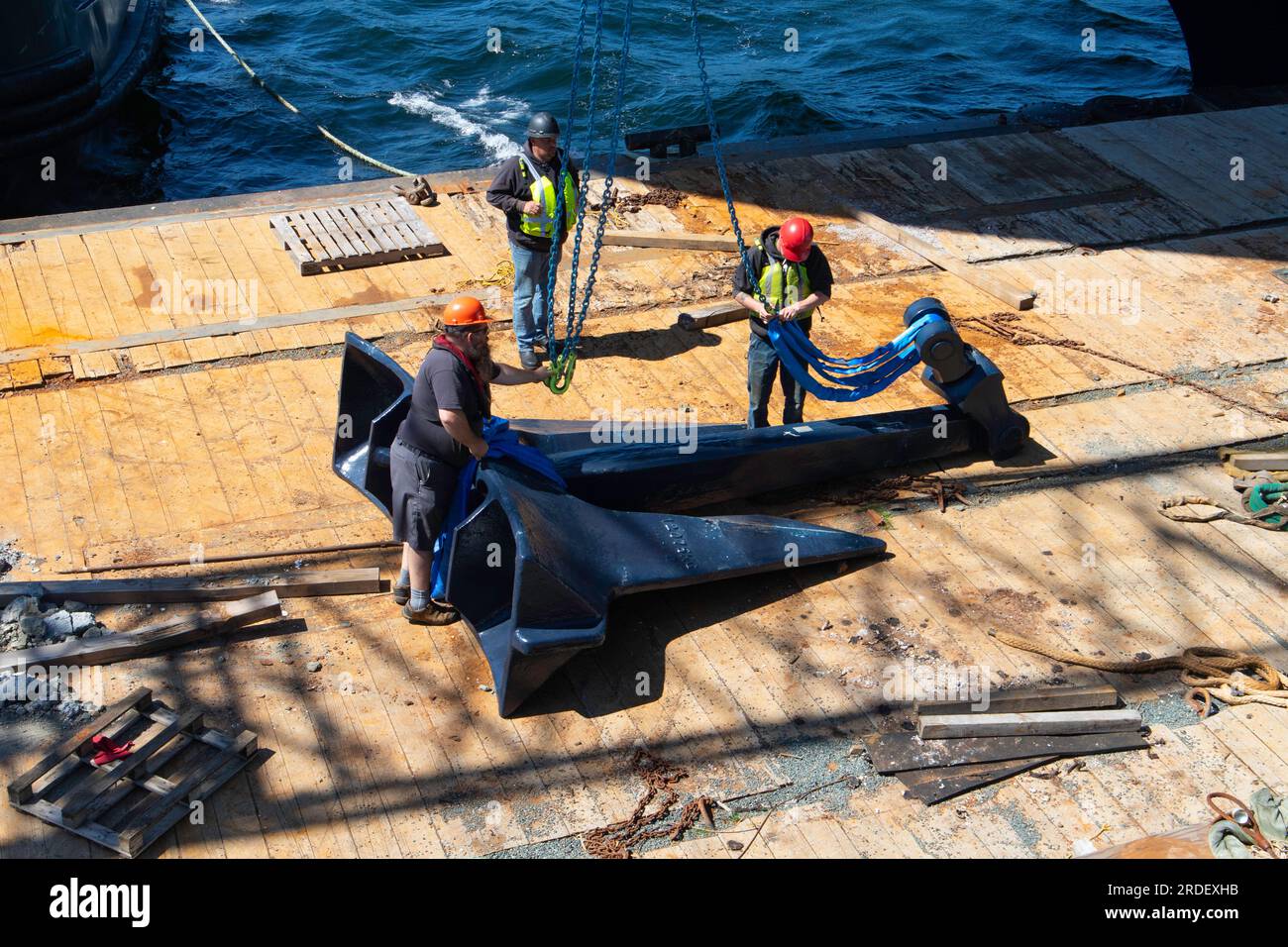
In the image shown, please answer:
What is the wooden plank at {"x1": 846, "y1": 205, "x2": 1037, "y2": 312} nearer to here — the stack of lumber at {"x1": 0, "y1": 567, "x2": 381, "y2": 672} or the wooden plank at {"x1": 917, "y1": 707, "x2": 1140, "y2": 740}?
the wooden plank at {"x1": 917, "y1": 707, "x2": 1140, "y2": 740}

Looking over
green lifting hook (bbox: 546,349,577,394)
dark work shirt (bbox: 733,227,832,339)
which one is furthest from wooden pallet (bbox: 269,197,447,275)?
dark work shirt (bbox: 733,227,832,339)

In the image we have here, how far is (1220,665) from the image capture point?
Answer: 6.55m

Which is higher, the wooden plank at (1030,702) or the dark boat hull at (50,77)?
the dark boat hull at (50,77)

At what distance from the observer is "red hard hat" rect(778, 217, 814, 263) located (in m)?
7.59

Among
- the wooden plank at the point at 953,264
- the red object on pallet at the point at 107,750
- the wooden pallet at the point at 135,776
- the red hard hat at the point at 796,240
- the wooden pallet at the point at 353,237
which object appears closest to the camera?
the wooden pallet at the point at 135,776

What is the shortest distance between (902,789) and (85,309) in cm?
682

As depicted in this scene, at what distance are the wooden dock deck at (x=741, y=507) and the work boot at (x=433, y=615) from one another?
111 mm

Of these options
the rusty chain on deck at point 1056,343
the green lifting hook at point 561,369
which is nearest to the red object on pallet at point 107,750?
the green lifting hook at point 561,369

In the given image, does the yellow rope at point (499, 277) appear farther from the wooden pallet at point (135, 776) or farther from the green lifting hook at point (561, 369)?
the wooden pallet at point (135, 776)

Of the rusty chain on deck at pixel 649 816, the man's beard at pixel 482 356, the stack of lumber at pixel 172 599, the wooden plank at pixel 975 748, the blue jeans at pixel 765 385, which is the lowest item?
the rusty chain on deck at pixel 649 816

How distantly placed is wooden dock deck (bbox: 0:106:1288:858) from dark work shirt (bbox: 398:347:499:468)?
1.00m

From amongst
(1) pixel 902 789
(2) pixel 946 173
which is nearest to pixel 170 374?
(1) pixel 902 789

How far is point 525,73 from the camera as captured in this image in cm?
2225

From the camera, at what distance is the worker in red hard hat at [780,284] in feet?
25.2
